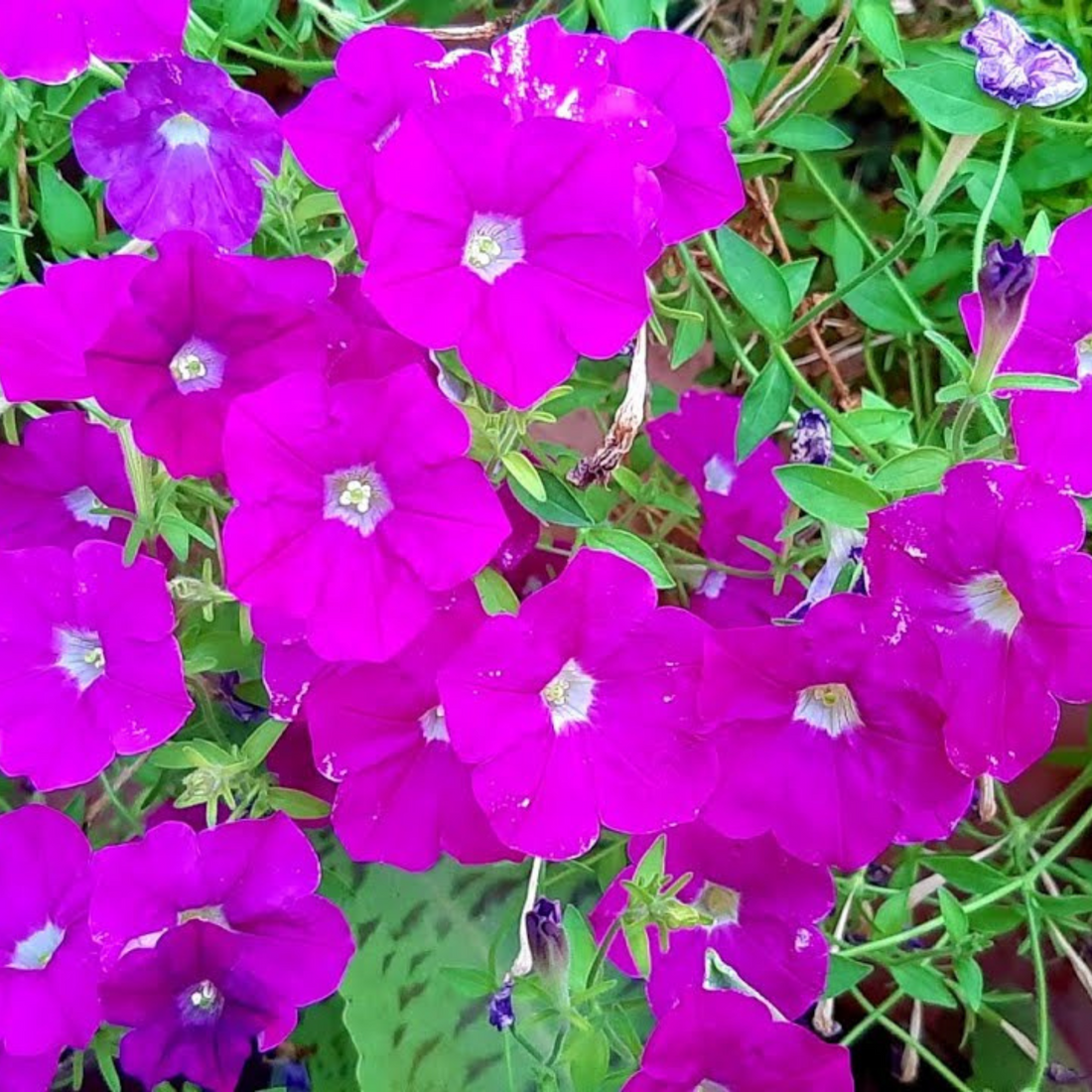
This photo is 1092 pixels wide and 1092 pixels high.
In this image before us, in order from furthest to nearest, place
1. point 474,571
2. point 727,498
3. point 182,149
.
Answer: point 727,498
point 182,149
point 474,571

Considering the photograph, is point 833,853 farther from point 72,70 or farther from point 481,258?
point 72,70

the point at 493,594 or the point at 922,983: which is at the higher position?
the point at 493,594

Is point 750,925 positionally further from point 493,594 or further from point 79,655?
point 79,655

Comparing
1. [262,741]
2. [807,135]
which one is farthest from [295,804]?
[807,135]

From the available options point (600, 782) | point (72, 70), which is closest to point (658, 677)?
point (600, 782)

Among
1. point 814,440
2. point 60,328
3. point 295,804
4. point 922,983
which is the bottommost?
point 922,983

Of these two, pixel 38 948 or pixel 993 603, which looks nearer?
pixel 993 603
